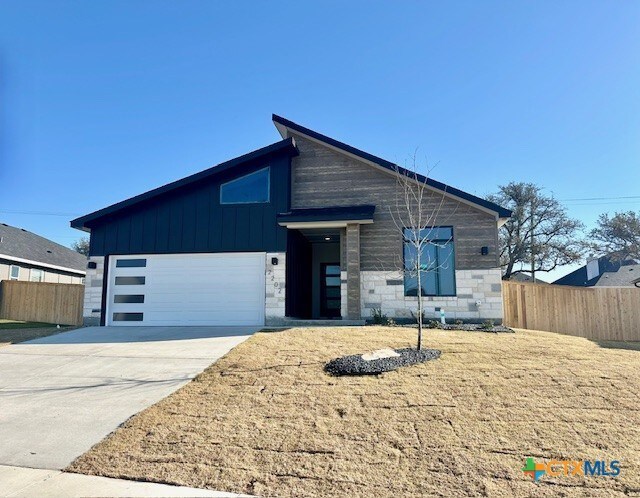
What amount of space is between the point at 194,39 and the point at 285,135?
4.10 metres

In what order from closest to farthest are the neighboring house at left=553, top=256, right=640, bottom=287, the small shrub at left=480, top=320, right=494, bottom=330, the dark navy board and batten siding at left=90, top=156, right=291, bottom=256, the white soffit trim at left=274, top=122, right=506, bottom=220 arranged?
1. the small shrub at left=480, top=320, right=494, bottom=330
2. the white soffit trim at left=274, top=122, right=506, bottom=220
3. the dark navy board and batten siding at left=90, top=156, right=291, bottom=256
4. the neighboring house at left=553, top=256, right=640, bottom=287

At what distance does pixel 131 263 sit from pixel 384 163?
8.81 metres

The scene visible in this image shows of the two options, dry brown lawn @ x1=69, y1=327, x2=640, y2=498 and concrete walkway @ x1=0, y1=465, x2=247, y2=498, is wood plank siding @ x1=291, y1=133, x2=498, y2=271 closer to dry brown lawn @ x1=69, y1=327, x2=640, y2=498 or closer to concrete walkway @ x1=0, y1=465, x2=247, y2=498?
dry brown lawn @ x1=69, y1=327, x2=640, y2=498

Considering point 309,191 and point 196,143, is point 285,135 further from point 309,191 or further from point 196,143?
point 196,143

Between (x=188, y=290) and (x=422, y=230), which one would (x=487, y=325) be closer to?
(x=422, y=230)

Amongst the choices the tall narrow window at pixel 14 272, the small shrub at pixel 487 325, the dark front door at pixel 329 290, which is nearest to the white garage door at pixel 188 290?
the dark front door at pixel 329 290

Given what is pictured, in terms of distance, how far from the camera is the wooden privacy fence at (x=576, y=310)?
42.9 feet

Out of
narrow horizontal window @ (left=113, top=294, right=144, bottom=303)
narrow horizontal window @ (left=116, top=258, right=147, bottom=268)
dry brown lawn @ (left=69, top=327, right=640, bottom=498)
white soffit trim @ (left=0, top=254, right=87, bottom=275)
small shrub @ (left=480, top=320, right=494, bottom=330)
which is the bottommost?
dry brown lawn @ (left=69, top=327, right=640, bottom=498)

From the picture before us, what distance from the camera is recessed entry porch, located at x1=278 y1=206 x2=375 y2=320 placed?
39.0 feet

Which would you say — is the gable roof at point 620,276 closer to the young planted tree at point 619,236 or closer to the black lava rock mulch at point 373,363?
the young planted tree at point 619,236

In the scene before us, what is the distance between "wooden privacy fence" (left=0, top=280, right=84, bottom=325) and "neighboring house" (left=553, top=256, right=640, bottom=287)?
1092 inches

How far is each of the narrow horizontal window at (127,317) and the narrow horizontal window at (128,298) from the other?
16.5 inches

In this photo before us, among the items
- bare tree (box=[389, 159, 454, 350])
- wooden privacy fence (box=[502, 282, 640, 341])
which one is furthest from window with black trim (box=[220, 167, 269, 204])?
wooden privacy fence (box=[502, 282, 640, 341])

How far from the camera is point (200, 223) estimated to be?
41.1ft
